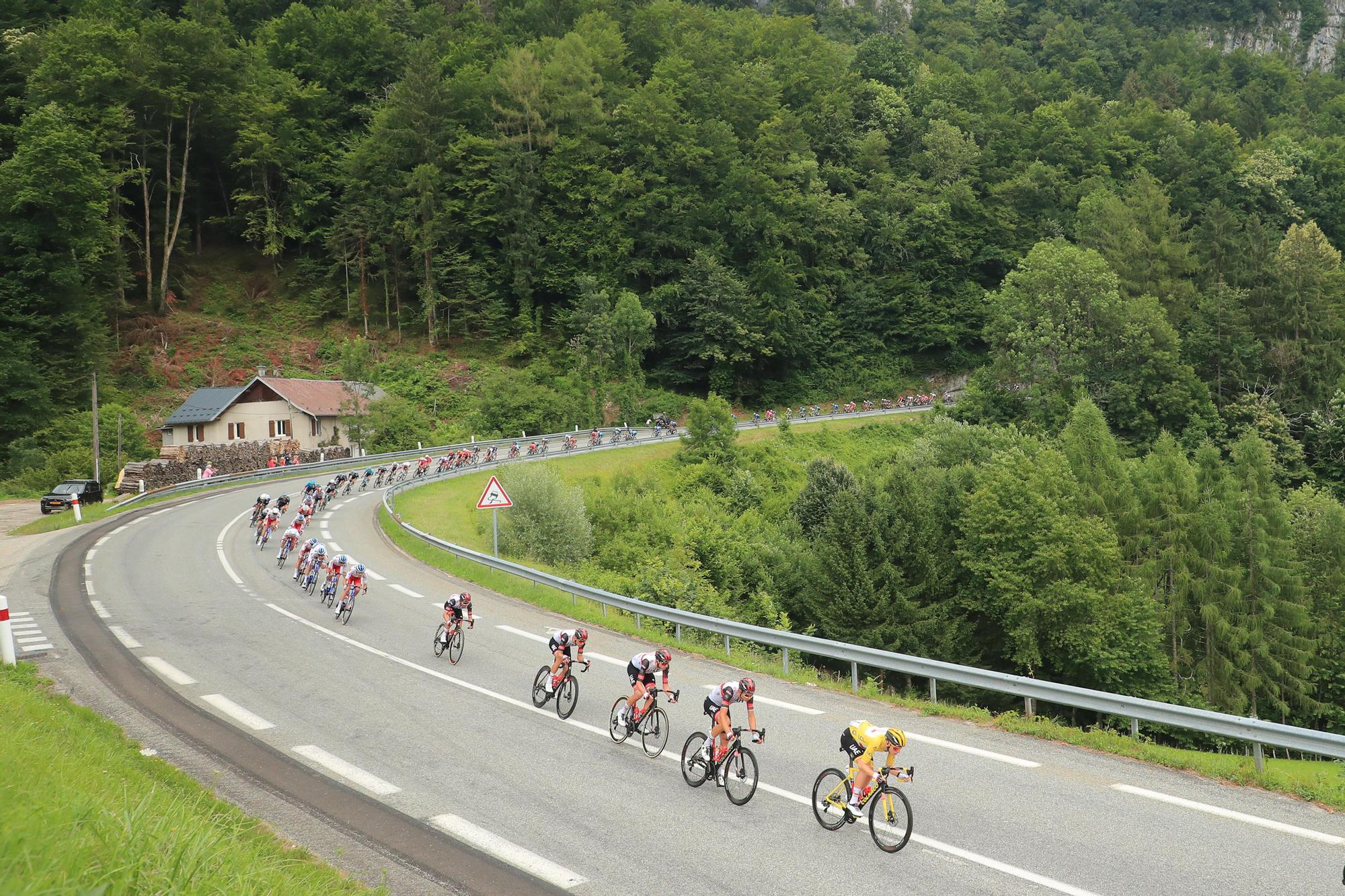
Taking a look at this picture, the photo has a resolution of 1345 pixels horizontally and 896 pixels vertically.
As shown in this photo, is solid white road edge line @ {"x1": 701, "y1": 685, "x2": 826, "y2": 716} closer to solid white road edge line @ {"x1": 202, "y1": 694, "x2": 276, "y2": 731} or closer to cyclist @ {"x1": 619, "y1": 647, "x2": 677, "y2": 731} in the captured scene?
cyclist @ {"x1": 619, "y1": 647, "x2": 677, "y2": 731}

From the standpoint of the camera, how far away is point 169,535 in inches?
1168

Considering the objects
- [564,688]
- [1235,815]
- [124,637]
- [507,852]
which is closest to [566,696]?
[564,688]

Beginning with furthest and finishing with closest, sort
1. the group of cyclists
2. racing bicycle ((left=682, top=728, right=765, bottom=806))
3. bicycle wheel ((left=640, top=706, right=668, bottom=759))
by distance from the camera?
1. the group of cyclists
2. bicycle wheel ((left=640, top=706, right=668, bottom=759))
3. racing bicycle ((left=682, top=728, right=765, bottom=806))

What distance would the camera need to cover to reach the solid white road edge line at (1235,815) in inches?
313

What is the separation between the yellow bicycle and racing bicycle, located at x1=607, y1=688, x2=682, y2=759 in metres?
2.28

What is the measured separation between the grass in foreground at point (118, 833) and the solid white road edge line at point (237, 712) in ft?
7.01

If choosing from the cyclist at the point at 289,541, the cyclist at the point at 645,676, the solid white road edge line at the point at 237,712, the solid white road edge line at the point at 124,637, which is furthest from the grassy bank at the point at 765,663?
the solid white road edge line at the point at 124,637

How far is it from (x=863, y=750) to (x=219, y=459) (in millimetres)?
46651

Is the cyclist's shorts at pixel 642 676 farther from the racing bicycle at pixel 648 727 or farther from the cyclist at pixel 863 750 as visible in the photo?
the cyclist at pixel 863 750

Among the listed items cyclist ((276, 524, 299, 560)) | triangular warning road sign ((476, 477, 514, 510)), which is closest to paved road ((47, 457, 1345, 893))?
triangular warning road sign ((476, 477, 514, 510))

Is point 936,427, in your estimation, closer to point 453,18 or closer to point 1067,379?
point 1067,379

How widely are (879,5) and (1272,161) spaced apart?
252ft

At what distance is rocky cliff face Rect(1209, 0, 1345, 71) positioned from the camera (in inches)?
5920

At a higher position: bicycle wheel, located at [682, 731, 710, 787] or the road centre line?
bicycle wheel, located at [682, 731, 710, 787]
